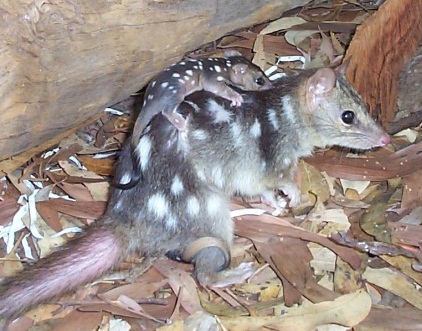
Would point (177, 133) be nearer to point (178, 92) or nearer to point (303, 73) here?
point (178, 92)

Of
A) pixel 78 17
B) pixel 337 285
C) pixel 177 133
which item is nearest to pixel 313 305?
pixel 337 285

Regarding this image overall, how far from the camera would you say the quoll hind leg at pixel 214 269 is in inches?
119

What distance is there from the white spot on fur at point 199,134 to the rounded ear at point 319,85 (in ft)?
1.56

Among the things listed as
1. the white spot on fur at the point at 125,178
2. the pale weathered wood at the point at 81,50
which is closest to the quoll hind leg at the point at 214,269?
the white spot on fur at the point at 125,178

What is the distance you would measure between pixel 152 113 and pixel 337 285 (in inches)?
A: 35.5

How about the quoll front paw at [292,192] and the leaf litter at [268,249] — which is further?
the quoll front paw at [292,192]

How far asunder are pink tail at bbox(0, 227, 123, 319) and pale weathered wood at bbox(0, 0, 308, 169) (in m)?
0.46

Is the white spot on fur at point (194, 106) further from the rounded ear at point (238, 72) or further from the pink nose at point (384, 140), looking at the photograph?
the pink nose at point (384, 140)

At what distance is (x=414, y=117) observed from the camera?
11.9 feet

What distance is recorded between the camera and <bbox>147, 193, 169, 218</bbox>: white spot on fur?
2973mm

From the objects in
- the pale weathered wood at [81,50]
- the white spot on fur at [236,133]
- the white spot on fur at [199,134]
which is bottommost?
the white spot on fur at [236,133]

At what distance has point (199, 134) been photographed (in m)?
3.04

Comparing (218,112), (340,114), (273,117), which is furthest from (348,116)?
(218,112)

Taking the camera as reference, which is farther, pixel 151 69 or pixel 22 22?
pixel 151 69
